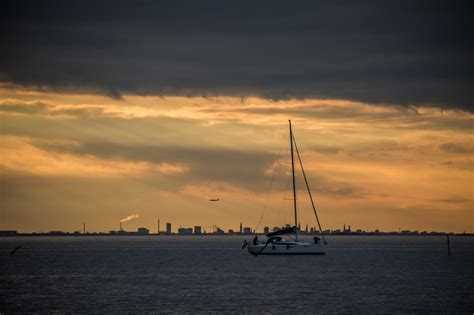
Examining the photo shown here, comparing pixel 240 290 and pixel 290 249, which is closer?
pixel 240 290

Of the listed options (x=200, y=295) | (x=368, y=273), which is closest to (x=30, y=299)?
(x=200, y=295)

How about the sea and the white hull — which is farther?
the white hull

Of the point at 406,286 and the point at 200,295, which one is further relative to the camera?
the point at 406,286

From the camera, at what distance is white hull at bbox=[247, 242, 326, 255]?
518 ft

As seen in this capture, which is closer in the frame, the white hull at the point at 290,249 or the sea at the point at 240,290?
the sea at the point at 240,290

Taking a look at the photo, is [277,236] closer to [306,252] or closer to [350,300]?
[306,252]

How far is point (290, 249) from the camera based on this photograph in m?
159

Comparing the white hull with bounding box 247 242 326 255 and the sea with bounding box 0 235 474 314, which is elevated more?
the white hull with bounding box 247 242 326 255

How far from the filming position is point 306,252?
517ft

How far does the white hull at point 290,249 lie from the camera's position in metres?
158

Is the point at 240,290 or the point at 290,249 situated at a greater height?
the point at 290,249

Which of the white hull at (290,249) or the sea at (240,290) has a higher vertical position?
the white hull at (290,249)

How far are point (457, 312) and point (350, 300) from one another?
1289cm

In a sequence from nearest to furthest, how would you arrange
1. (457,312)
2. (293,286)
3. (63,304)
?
(457,312) < (63,304) < (293,286)
